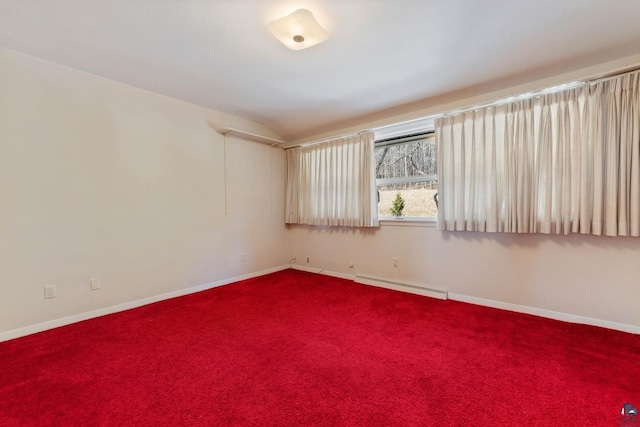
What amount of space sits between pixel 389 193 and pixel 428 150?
30.8 inches

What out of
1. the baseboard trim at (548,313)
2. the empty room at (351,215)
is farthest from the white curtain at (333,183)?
the baseboard trim at (548,313)

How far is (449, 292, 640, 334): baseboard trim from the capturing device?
238 centimetres

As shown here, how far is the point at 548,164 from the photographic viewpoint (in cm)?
260

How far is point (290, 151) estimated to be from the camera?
15.9 feet

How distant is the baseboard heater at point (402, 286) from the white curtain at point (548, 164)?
804 millimetres

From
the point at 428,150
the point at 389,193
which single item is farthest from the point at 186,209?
the point at 428,150

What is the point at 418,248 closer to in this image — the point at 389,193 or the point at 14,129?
the point at 389,193

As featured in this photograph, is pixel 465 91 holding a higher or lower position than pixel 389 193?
higher

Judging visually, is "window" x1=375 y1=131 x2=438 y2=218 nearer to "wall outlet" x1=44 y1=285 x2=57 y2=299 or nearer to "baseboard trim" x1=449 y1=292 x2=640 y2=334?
"baseboard trim" x1=449 y1=292 x2=640 y2=334

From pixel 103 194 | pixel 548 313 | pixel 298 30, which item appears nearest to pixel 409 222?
pixel 548 313

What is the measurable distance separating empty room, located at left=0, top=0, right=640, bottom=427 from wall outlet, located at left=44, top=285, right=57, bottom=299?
0.01 metres

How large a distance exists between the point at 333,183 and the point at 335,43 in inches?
87.8

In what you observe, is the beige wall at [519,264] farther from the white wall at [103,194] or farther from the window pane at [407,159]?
the white wall at [103,194]

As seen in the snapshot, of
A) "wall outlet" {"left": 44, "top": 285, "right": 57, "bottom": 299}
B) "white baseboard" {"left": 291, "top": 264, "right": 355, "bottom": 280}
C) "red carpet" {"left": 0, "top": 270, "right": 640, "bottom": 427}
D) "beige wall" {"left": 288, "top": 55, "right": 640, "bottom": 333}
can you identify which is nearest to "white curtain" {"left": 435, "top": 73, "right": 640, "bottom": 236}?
"beige wall" {"left": 288, "top": 55, "right": 640, "bottom": 333}
